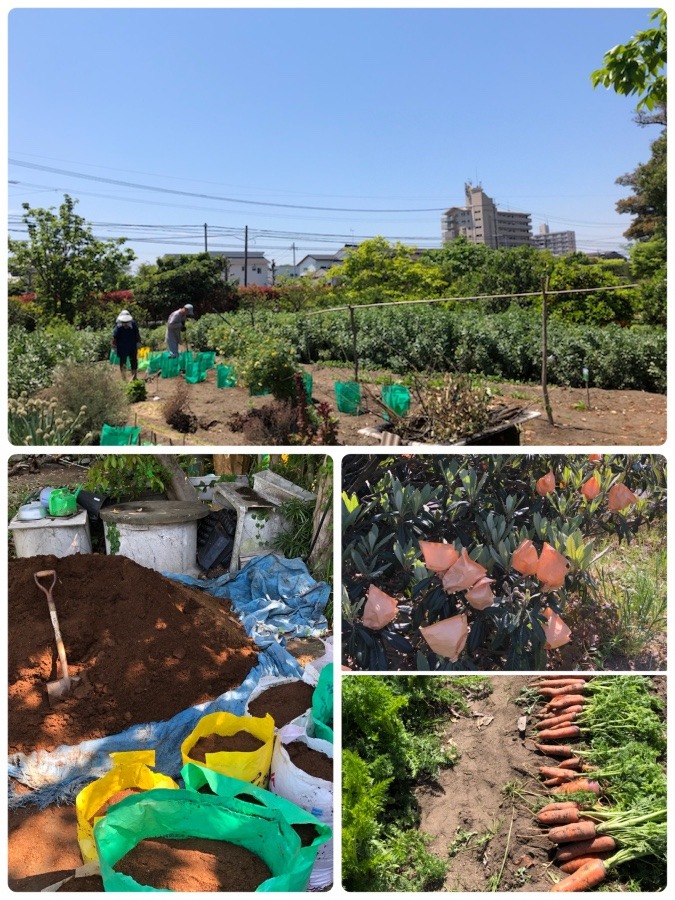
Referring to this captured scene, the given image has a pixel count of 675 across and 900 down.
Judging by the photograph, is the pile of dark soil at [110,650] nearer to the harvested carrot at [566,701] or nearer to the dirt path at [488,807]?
the dirt path at [488,807]

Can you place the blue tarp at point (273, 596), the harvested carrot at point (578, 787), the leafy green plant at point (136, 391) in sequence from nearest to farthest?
the harvested carrot at point (578, 787), the blue tarp at point (273, 596), the leafy green plant at point (136, 391)

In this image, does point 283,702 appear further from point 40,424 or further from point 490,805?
point 40,424

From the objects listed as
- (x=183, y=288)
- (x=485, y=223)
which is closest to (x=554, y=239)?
(x=485, y=223)

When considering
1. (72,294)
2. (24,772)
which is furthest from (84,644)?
(72,294)

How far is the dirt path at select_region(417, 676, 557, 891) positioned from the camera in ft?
8.64

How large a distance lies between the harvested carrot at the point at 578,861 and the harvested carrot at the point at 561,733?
1.74 feet

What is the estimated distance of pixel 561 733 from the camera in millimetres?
3146

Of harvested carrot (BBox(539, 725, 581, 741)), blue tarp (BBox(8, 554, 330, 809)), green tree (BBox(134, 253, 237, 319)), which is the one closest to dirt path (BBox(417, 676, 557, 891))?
harvested carrot (BBox(539, 725, 581, 741))

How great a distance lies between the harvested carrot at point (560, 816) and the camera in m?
2.79

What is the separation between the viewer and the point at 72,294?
50.3ft

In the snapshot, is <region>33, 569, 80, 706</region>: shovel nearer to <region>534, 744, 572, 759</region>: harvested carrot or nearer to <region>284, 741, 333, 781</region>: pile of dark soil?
<region>284, 741, 333, 781</region>: pile of dark soil

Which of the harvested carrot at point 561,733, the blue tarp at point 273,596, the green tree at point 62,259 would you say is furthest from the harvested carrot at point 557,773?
the green tree at point 62,259

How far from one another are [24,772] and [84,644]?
1.93 ft

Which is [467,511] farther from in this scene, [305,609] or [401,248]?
[401,248]
